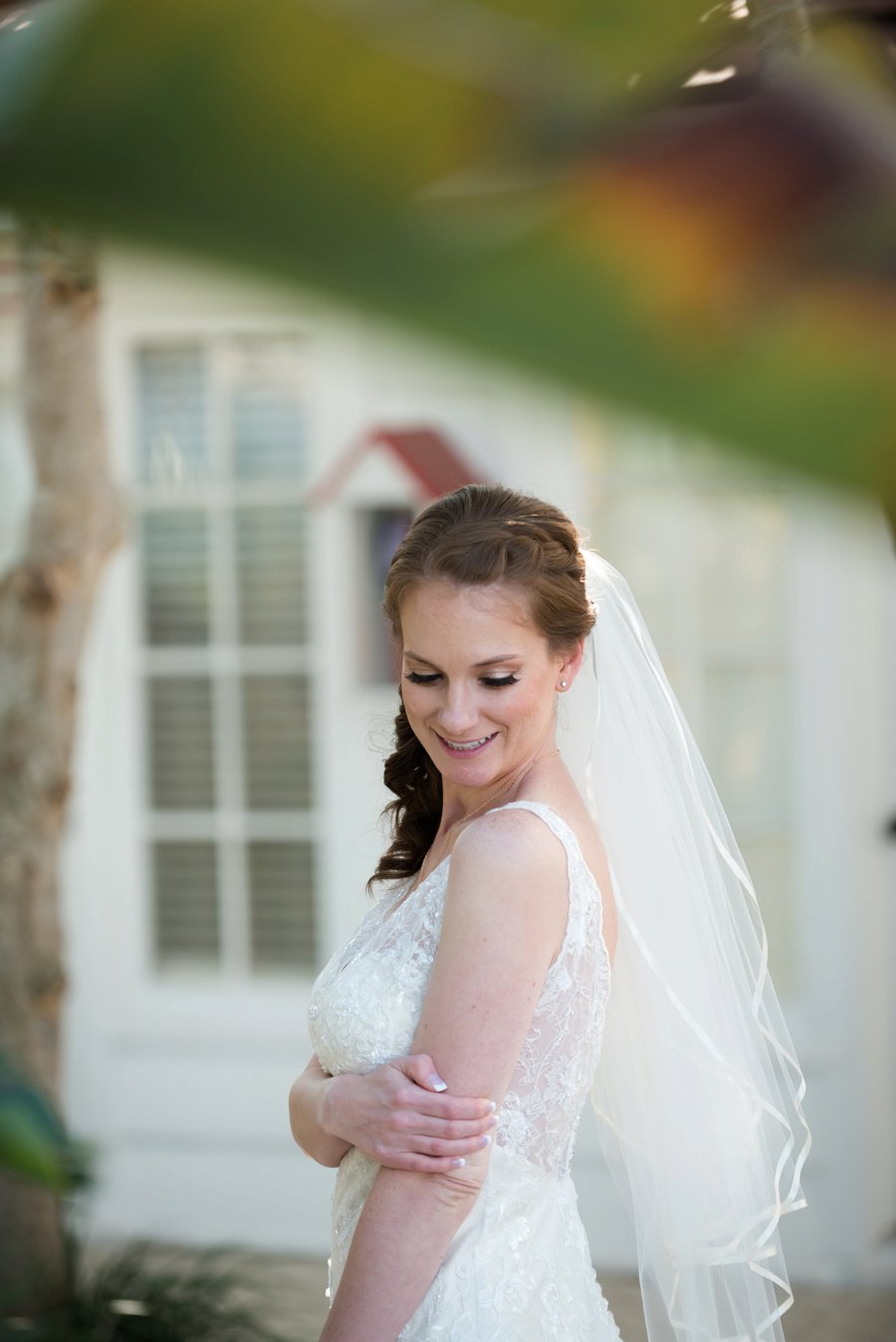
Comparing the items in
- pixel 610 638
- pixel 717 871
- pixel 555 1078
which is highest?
pixel 610 638

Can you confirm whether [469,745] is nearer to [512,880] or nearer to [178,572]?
[512,880]

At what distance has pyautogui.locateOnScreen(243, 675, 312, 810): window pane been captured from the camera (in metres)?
5.16

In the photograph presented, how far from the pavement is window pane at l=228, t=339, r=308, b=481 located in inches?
104

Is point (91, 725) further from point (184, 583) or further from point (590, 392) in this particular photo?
point (590, 392)

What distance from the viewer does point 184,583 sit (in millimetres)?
5219

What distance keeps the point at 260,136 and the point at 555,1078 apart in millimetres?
1732

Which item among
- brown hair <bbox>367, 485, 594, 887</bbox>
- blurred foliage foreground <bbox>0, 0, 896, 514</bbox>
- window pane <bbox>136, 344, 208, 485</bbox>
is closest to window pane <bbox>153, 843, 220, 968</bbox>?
window pane <bbox>136, 344, 208, 485</bbox>

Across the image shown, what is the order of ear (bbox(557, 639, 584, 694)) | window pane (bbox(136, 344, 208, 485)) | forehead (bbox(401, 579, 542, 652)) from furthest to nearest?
window pane (bbox(136, 344, 208, 485)) < ear (bbox(557, 639, 584, 694)) < forehead (bbox(401, 579, 542, 652))

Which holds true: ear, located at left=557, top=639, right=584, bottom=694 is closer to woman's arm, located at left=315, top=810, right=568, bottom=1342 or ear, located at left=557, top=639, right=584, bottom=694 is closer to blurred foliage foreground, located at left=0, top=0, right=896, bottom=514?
woman's arm, located at left=315, top=810, right=568, bottom=1342

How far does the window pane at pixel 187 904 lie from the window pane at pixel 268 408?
1.43 metres

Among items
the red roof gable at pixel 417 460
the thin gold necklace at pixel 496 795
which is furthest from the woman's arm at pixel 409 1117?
the red roof gable at pixel 417 460

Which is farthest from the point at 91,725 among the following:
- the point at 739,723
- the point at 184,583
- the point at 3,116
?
the point at 3,116

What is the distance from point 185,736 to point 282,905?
28.4 inches

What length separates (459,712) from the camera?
68.5 inches
